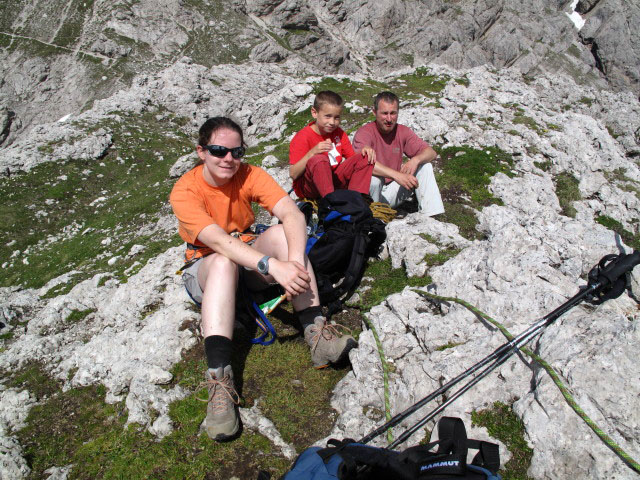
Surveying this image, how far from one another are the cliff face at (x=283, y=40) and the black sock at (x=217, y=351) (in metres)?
41.5

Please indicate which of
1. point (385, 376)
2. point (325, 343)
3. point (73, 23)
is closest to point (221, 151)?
point (325, 343)

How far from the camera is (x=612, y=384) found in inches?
133

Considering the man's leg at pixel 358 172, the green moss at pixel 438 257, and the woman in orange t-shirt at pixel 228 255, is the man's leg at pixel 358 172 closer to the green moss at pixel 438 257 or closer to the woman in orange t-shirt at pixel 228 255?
the green moss at pixel 438 257

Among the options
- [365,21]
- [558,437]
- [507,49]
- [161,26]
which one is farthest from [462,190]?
[507,49]

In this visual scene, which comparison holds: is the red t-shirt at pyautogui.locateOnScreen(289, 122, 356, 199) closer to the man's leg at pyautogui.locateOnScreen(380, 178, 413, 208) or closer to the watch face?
the man's leg at pyautogui.locateOnScreen(380, 178, 413, 208)

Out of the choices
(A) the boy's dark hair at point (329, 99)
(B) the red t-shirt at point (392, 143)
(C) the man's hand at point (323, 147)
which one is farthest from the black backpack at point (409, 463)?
(B) the red t-shirt at point (392, 143)

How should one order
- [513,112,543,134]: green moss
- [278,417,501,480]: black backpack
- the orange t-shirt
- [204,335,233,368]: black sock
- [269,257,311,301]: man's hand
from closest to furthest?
[278,417,501,480]: black backpack, [204,335,233,368]: black sock, [269,257,311,301]: man's hand, the orange t-shirt, [513,112,543,134]: green moss

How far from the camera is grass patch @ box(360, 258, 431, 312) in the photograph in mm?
6441

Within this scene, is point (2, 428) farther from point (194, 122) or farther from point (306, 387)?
point (194, 122)

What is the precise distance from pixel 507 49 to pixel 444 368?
299ft

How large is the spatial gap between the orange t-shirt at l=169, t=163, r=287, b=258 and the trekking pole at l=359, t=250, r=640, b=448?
3.39 meters

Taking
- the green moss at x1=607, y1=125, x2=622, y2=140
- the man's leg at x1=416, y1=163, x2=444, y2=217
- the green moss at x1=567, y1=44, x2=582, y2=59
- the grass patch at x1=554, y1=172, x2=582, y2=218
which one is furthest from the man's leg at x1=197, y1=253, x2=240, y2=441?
the green moss at x1=567, y1=44, x2=582, y2=59

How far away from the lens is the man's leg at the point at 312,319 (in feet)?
16.6

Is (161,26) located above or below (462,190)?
below
